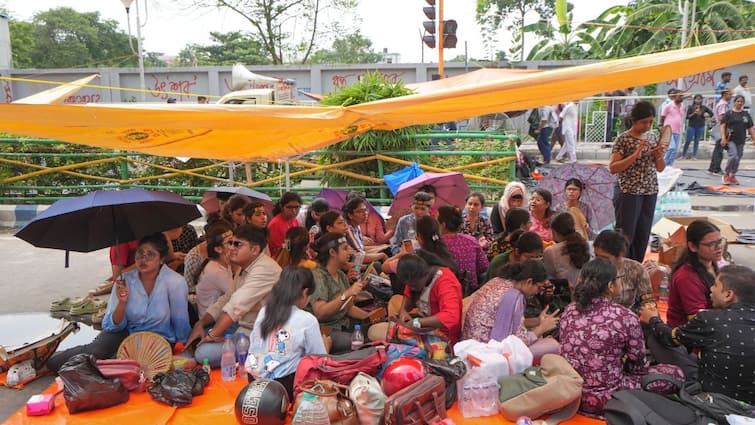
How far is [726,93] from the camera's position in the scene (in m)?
12.8

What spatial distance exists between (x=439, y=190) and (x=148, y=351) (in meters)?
3.65

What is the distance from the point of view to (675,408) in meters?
3.06

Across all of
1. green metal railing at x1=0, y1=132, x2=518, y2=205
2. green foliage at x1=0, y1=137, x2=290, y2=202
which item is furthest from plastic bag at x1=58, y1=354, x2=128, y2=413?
green foliage at x1=0, y1=137, x2=290, y2=202

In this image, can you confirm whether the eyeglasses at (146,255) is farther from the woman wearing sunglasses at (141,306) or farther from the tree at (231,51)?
the tree at (231,51)

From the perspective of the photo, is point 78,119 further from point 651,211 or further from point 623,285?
point 651,211

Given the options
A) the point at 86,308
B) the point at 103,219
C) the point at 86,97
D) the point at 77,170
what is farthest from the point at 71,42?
the point at 103,219

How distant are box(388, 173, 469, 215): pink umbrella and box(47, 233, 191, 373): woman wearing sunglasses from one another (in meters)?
2.88

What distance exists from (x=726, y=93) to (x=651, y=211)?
9.08 m

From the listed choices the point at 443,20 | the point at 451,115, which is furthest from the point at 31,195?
the point at 451,115

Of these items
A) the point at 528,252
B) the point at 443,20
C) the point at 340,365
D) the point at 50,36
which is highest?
the point at 50,36

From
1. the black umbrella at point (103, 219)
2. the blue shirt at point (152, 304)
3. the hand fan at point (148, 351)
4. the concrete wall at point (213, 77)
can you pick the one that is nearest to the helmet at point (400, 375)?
the hand fan at point (148, 351)

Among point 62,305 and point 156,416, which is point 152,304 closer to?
point 156,416

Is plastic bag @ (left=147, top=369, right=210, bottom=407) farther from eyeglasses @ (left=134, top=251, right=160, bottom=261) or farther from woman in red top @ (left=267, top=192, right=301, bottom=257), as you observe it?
woman in red top @ (left=267, top=192, right=301, bottom=257)

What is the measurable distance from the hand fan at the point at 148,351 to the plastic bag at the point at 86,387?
0.36m
